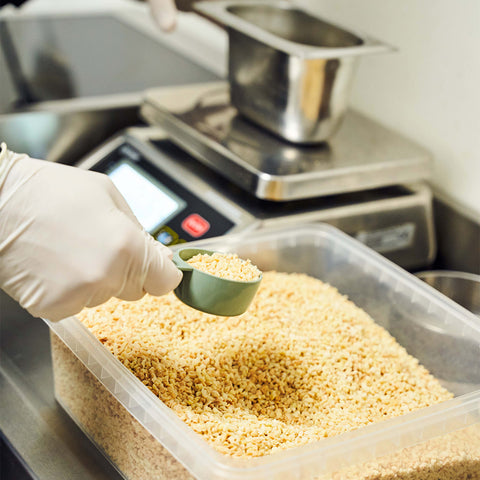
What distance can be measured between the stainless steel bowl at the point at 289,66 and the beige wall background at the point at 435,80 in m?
0.19

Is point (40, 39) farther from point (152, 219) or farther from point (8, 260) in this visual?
point (8, 260)

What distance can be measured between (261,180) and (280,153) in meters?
0.12

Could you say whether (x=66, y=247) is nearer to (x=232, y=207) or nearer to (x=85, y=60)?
(x=232, y=207)

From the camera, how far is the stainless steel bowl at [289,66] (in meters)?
1.07

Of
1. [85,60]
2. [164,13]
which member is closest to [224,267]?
[164,13]

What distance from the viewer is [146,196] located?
1.20 meters

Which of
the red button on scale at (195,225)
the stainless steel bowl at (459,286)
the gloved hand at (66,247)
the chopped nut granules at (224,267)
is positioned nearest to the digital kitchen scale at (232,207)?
the red button on scale at (195,225)

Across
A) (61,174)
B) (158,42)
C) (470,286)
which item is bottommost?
(470,286)

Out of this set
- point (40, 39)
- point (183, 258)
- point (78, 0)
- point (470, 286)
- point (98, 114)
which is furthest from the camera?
point (78, 0)

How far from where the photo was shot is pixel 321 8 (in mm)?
1515

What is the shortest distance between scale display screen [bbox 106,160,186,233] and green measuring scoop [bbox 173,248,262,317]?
35 cm

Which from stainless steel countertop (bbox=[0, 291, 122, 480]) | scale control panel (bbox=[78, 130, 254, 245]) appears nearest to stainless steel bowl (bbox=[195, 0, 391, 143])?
scale control panel (bbox=[78, 130, 254, 245])

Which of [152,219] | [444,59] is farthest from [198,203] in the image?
[444,59]

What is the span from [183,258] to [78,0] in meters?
1.89
